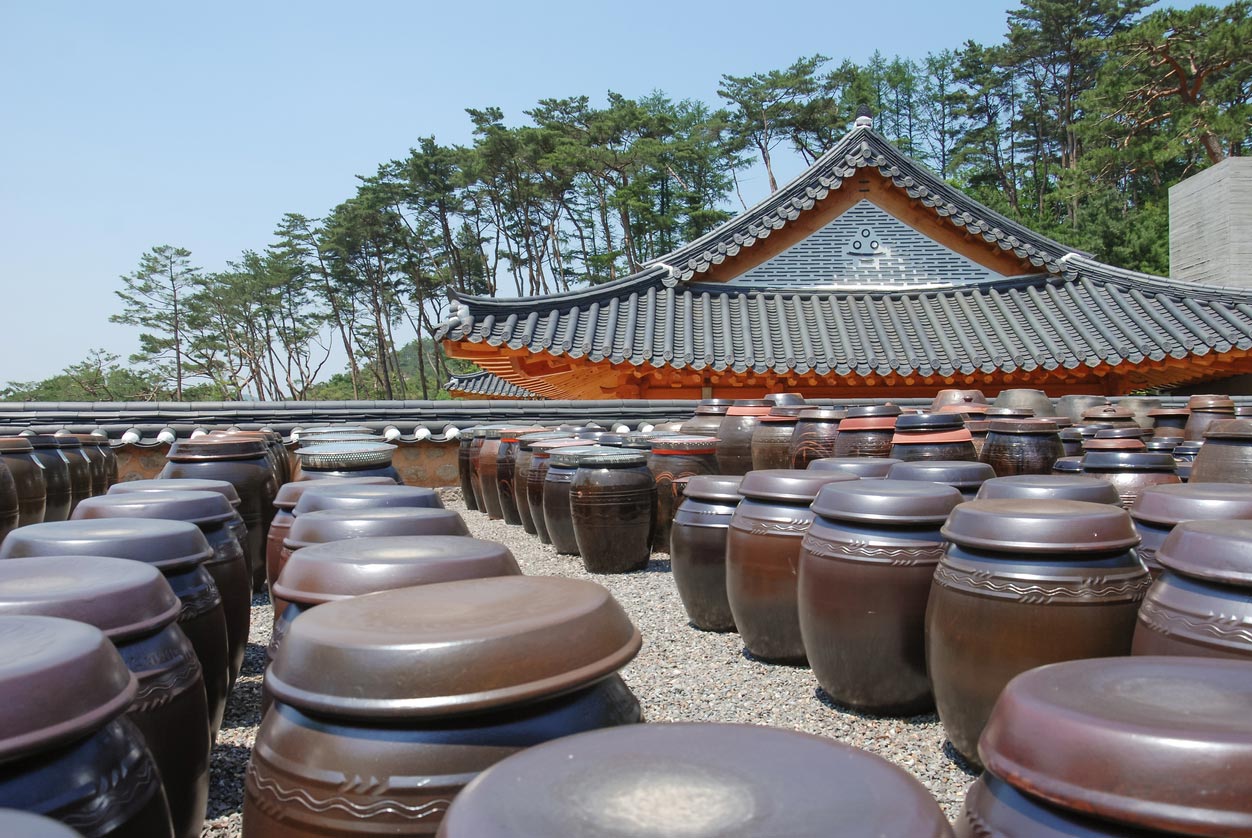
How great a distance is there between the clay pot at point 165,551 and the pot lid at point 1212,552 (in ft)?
8.11

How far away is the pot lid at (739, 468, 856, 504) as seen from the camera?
3709 mm

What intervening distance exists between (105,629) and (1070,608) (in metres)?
2.40

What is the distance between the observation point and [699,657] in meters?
4.20

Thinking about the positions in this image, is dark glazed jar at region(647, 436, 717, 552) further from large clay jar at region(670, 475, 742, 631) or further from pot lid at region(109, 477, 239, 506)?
pot lid at region(109, 477, 239, 506)

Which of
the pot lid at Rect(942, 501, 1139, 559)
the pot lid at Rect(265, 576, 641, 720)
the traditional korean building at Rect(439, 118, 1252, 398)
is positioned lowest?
the pot lid at Rect(942, 501, 1139, 559)

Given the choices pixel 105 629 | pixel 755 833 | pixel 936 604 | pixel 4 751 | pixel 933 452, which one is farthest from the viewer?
pixel 933 452

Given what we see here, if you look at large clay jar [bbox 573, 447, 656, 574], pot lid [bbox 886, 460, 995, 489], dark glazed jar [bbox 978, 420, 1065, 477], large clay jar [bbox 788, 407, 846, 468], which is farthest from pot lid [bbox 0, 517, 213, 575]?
dark glazed jar [bbox 978, 420, 1065, 477]

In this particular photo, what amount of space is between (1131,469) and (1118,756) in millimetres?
3550

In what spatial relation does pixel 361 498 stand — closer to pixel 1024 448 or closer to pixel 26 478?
pixel 26 478

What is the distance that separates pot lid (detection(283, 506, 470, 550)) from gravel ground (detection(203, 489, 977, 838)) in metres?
0.88

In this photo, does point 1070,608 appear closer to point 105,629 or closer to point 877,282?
point 105,629

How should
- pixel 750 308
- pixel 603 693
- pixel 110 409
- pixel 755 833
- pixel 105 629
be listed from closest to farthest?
pixel 755 833, pixel 603 693, pixel 105 629, pixel 110 409, pixel 750 308

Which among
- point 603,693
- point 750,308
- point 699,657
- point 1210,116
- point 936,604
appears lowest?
point 699,657

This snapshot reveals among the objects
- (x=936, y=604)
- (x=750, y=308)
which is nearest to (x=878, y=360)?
(x=750, y=308)
